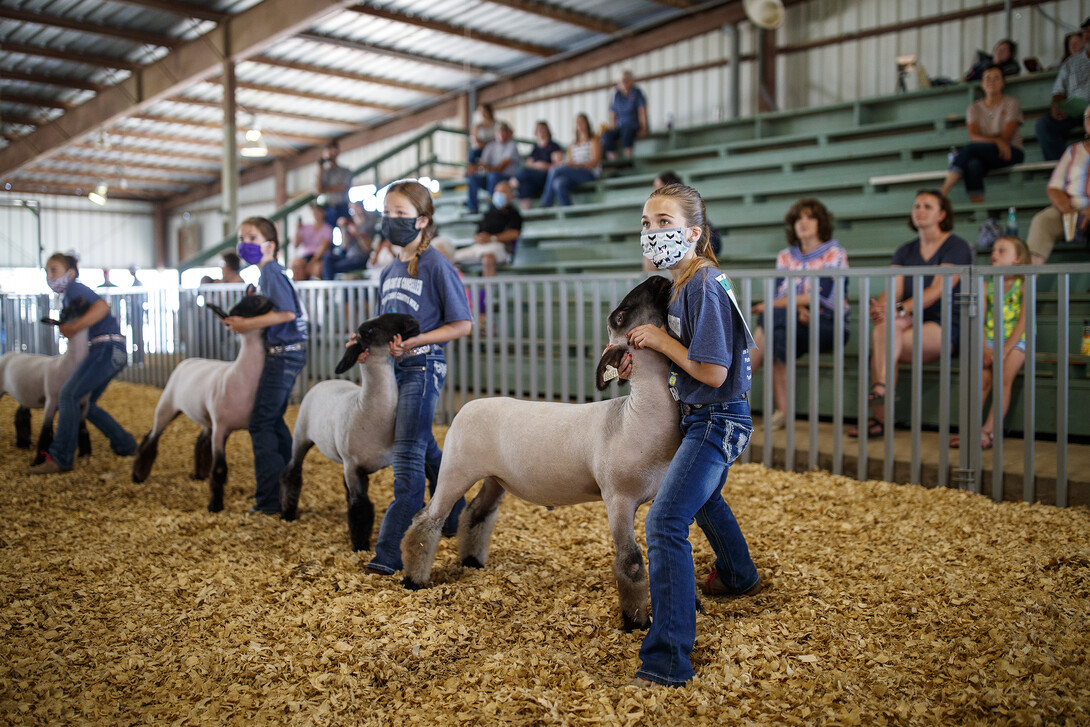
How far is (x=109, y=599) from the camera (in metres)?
3.53

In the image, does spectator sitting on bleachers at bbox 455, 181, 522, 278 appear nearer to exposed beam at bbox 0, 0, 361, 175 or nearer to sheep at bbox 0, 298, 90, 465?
exposed beam at bbox 0, 0, 361, 175

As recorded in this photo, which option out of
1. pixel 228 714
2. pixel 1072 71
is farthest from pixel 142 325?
pixel 1072 71

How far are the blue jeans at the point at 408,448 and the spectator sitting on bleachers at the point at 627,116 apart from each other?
9.10 m

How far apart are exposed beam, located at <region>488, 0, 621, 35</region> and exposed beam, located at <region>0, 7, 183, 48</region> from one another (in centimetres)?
622

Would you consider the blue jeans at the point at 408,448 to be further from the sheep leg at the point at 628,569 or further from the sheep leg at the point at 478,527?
the sheep leg at the point at 628,569

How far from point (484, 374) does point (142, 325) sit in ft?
20.0

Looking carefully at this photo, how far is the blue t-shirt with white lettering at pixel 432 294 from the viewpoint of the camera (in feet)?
12.9

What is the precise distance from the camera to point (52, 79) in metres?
17.3

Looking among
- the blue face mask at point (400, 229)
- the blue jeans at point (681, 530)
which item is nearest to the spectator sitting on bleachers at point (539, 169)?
the blue face mask at point (400, 229)

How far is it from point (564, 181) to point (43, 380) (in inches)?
285

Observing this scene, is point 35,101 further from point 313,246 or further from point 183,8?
point 313,246

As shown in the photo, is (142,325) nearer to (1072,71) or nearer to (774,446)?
(774,446)

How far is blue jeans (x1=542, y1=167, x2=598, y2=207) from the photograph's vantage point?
38.7 ft

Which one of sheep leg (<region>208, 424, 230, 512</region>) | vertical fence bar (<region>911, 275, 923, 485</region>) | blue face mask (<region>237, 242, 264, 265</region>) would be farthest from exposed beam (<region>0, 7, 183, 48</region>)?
vertical fence bar (<region>911, 275, 923, 485</region>)
